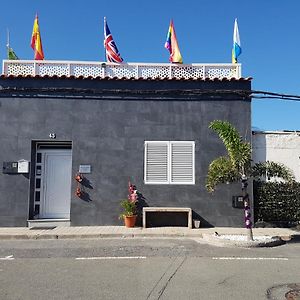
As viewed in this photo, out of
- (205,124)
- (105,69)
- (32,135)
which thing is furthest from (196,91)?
(32,135)

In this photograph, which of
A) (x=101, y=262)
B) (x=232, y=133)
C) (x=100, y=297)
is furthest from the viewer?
(x=232, y=133)

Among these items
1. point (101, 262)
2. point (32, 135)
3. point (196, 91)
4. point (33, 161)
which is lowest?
point (101, 262)

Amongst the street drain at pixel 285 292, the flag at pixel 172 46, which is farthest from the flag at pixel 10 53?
the street drain at pixel 285 292

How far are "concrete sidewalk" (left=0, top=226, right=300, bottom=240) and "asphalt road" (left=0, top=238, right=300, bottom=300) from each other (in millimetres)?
1057

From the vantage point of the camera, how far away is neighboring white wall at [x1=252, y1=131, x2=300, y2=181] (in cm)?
1402

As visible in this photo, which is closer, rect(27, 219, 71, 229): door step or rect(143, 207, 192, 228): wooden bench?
rect(143, 207, 192, 228): wooden bench

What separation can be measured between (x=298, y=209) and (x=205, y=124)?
420cm

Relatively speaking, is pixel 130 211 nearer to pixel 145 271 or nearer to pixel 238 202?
pixel 238 202

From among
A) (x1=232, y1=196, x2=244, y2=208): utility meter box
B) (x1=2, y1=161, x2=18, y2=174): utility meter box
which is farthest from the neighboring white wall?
(x1=2, y1=161, x2=18, y2=174): utility meter box

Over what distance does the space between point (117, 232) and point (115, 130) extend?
3.57m

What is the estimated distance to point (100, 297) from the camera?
18.7 feet

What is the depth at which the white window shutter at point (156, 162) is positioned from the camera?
1364 centimetres

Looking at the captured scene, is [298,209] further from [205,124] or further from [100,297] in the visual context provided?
[100,297]

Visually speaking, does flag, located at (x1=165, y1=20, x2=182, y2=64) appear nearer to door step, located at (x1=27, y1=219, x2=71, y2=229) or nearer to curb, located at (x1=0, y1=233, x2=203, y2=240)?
curb, located at (x1=0, y1=233, x2=203, y2=240)
